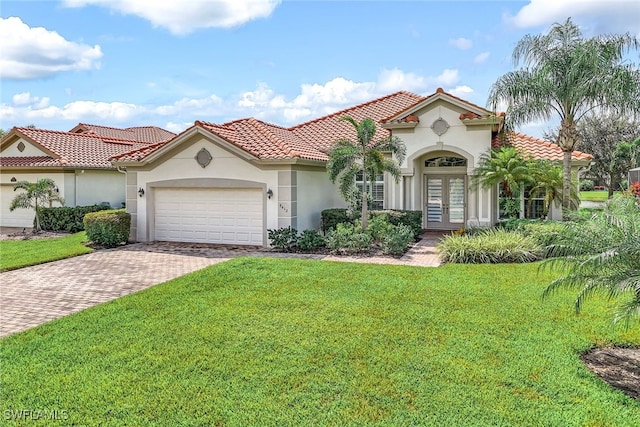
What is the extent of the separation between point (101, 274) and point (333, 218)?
8.71 m

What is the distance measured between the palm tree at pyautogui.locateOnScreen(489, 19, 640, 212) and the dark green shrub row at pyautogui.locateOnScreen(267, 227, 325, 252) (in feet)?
29.2

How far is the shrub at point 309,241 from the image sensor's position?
53.3 feet

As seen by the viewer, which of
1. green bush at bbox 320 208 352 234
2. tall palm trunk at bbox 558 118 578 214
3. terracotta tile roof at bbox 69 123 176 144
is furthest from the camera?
terracotta tile roof at bbox 69 123 176 144

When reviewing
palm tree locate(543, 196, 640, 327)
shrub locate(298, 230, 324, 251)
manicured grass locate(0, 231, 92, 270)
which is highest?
palm tree locate(543, 196, 640, 327)

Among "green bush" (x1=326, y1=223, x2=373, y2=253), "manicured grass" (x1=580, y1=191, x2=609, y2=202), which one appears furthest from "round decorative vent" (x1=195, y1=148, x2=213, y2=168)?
"manicured grass" (x1=580, y1=191, x2=609, y2=202)

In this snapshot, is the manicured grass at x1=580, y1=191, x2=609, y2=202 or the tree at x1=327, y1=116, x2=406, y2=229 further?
the manicured grass at x1=580, y1=191, x2=609, y2=202

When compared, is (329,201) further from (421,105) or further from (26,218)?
(26,218)

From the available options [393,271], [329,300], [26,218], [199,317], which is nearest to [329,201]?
[393,271]

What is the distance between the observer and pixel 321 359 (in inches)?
254

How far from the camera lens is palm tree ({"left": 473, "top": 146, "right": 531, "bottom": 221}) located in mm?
17578

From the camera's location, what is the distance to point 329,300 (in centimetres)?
952

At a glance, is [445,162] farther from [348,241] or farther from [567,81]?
[348,241]

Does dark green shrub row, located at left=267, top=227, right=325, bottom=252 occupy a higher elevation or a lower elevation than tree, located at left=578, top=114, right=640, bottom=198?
lower

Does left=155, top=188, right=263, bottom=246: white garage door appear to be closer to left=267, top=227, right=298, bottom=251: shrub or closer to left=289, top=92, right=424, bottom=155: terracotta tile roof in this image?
left=267, top=227, right=298, bottom=251: shrub
